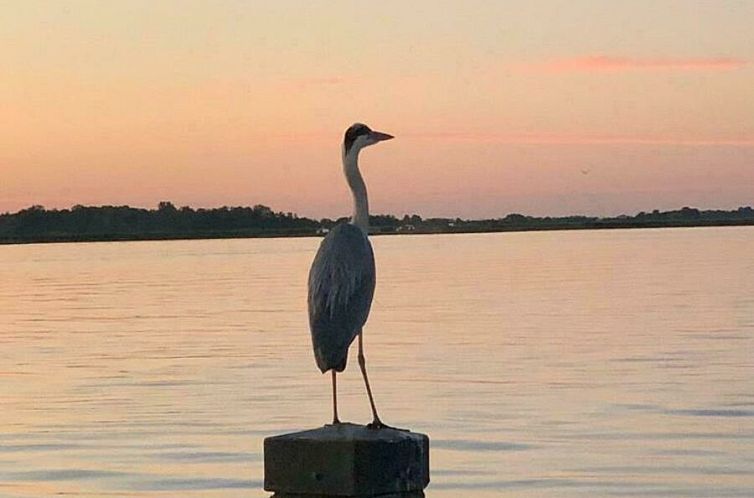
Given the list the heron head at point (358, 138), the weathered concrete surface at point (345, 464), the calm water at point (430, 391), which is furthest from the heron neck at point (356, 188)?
the calm water at point (430, 391)

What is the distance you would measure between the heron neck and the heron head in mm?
38

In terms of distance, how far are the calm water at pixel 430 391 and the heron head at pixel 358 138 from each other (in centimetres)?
482

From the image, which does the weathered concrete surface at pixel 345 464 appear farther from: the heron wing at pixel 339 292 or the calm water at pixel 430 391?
the calm water at pixel 430 391

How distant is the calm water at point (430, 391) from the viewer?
17250 millimetres

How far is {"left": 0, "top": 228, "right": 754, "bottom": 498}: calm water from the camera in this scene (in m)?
17.2

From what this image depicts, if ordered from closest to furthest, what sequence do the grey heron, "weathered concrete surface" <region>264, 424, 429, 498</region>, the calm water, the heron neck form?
"weathered concrete surface" <region>264, 424, 429, 498</region> → the grey heron → the heron neck → the calm water

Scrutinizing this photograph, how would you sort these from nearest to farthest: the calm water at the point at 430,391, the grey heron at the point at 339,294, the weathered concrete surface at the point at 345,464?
1. the weathered concrete surface at the point at 345,464
2. the grey heron at the point at 339,294
3. the calm water at the point at 430,391

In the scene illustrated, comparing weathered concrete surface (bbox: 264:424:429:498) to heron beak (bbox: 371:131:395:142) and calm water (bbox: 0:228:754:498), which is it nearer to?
heron beak (bbox: 371:131:395:142)

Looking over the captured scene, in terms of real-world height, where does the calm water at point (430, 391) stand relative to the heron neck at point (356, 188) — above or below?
below

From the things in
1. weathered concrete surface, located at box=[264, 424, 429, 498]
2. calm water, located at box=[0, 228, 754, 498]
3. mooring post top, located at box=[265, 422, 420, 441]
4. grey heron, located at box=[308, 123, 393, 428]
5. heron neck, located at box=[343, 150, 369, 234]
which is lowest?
calm water, located at box=[0, 228, 754, 498]

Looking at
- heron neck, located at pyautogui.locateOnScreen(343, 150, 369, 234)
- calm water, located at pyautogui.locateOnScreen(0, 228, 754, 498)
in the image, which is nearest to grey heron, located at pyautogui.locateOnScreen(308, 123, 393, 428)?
heron neck, located at pyautogui.locateOnScreen(343, 150, 369, 234)

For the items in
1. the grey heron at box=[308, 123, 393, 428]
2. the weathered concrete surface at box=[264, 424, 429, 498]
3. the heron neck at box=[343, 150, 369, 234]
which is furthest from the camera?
the heron neck at box=[343, 150, 369, 234]

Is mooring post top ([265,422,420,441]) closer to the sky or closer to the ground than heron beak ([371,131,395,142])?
closer to the ground

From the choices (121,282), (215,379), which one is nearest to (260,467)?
(215,379)
